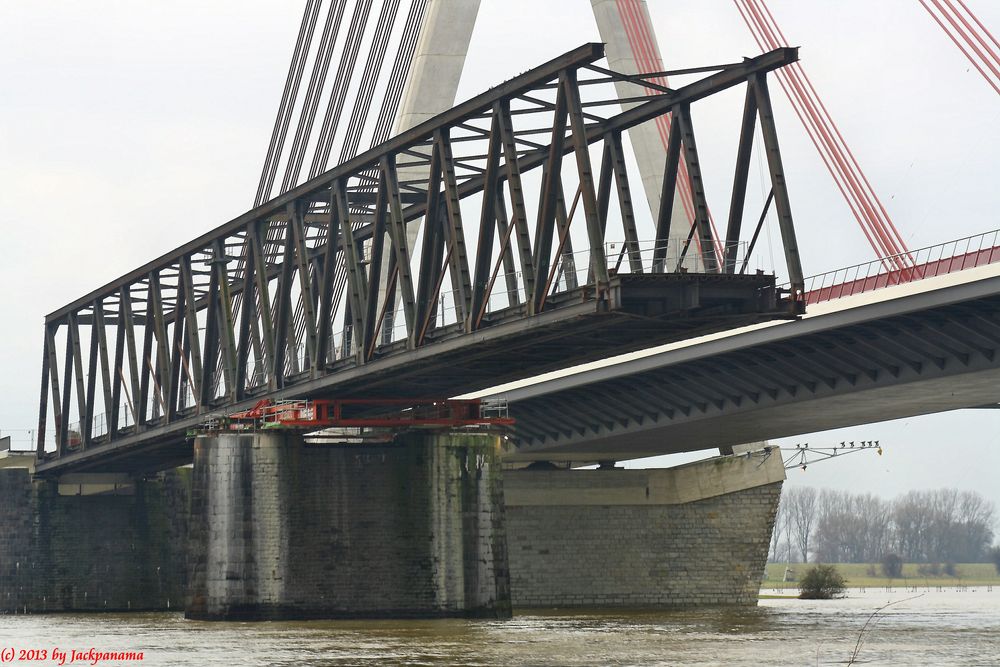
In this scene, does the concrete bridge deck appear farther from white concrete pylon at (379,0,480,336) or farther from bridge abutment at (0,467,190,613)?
bridge abutment at (0,467,190,613)

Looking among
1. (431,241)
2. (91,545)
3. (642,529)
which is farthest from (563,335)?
(91,545)

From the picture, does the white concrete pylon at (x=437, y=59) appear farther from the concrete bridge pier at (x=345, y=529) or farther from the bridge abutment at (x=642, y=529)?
the bridge abutment at (x=642, y=529)

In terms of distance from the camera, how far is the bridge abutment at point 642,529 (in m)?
74.2

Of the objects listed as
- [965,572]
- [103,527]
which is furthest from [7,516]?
[965,572]

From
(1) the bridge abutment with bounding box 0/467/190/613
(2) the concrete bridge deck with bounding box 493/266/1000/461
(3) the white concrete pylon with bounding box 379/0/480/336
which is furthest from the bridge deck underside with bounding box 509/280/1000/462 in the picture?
(1) the bridge abutment with bounding box 0/467/190/613

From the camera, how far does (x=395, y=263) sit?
47000 mm

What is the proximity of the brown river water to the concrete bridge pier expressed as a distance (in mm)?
1201

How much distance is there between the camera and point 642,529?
75188 mm

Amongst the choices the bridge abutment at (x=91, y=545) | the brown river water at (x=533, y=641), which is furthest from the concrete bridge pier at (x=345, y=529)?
the bridge abutment at (x=91, y=545)

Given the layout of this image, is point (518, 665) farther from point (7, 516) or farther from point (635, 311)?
point (7, 516)

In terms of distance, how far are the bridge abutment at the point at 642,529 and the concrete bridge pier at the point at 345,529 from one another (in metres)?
21.6

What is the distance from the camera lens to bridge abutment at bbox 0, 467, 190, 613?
76.0m

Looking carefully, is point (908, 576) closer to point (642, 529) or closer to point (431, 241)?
point (642, 529)

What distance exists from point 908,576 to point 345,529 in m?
134
